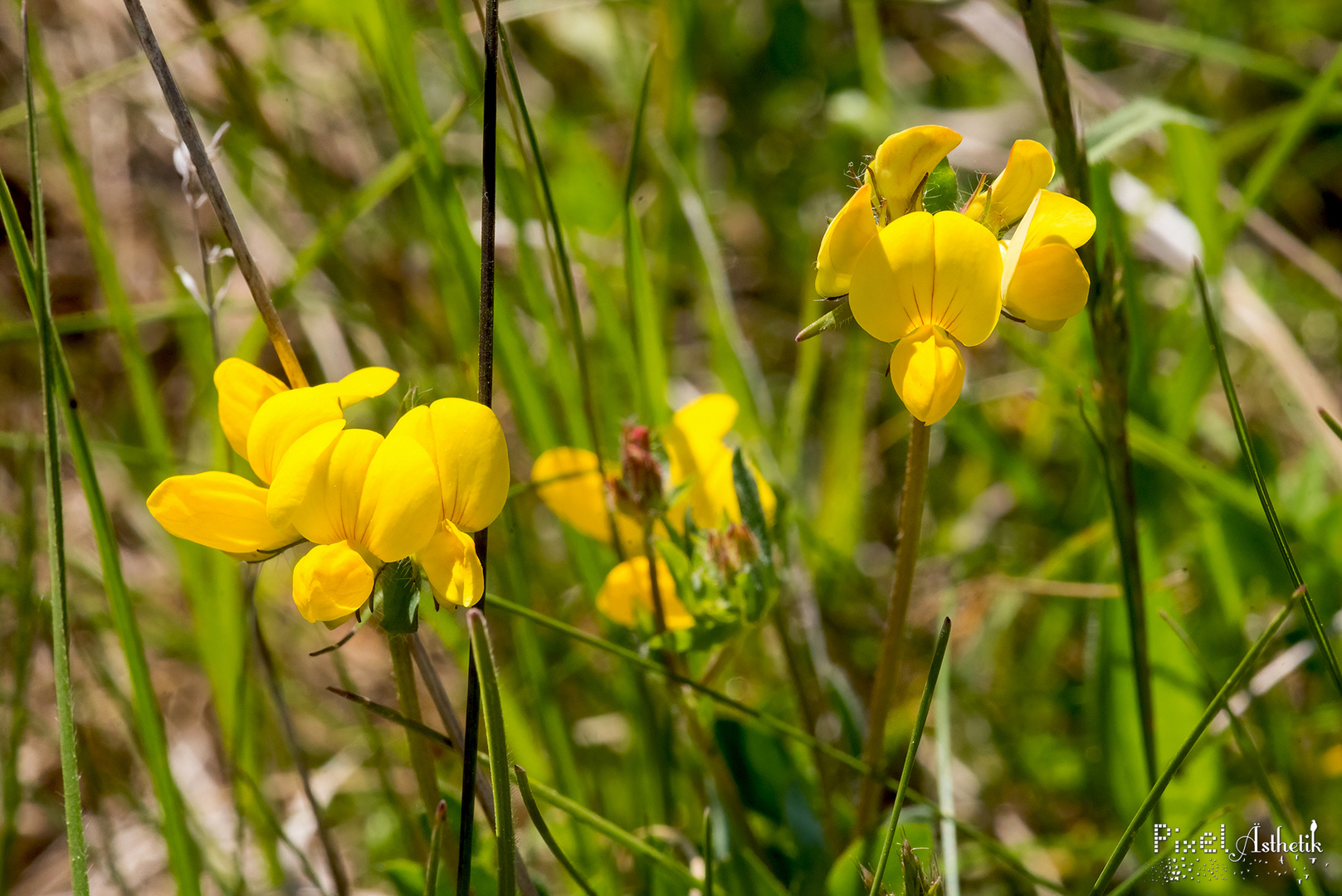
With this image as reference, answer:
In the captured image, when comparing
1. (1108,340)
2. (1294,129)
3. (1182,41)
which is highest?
(1182,41)

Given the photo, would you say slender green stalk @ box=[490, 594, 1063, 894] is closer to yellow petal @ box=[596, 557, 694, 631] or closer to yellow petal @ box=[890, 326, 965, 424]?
yellow petal @ box=[596, 557, 694, 631]

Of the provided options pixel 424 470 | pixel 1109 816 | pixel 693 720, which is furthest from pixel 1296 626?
pixel 424 470

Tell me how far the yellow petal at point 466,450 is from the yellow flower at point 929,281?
0.44 m

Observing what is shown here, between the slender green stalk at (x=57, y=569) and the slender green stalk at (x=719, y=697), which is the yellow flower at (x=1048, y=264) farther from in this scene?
the slender green stalk at (x=57, y=569)

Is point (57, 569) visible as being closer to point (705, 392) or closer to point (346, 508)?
point (346, 508)

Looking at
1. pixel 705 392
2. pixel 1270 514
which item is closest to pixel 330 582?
pixel 1270 514

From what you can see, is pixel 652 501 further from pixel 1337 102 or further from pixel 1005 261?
pixel 1337 102

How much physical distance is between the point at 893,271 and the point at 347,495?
67 cm

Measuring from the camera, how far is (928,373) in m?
1.14

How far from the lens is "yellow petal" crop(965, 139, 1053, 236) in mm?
1190

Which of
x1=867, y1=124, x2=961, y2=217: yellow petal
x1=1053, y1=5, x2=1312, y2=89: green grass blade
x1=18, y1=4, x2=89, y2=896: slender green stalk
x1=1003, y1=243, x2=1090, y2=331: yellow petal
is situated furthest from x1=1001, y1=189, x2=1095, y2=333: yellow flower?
x1=1053, y1=5, x2=1312, y2=89: green grass blade

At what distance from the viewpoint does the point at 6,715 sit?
A: 8.48ft

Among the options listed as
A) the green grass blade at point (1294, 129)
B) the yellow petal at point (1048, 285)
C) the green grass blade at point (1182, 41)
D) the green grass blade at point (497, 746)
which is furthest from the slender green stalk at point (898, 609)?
the green grass blade at point (1182, 41)

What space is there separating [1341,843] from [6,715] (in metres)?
3.05
